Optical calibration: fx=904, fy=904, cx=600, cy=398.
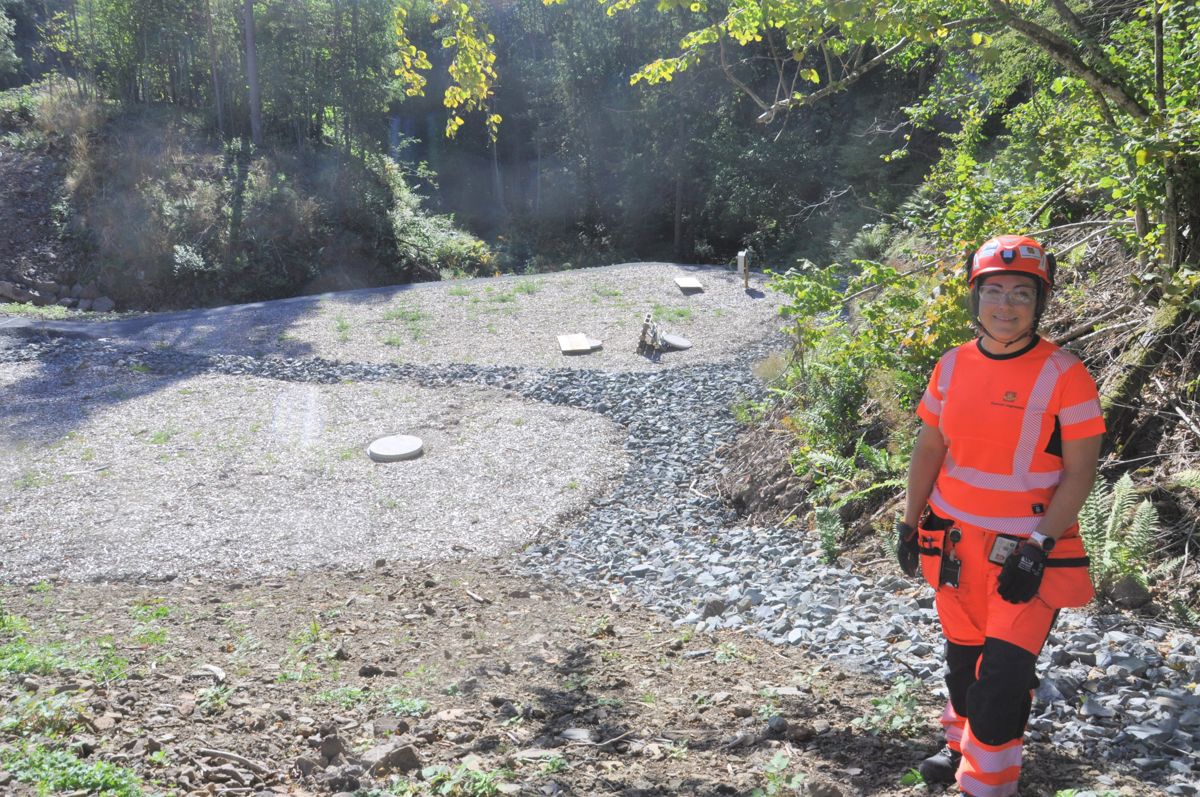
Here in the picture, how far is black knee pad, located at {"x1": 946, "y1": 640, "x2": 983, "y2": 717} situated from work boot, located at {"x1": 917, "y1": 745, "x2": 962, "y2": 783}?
149mm

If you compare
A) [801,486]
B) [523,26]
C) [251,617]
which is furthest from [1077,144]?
[523,26]

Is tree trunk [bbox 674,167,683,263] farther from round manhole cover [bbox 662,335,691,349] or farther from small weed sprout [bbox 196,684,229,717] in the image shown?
small weed sprout [bbox 196,684,229,717]

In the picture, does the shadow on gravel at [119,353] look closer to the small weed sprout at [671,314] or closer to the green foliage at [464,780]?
the small weed sprout at [671,314]

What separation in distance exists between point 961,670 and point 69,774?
3.04m

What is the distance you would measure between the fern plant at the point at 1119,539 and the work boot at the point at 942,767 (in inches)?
65.1

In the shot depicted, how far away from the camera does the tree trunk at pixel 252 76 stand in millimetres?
29203

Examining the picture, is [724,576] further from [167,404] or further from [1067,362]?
[167,404]

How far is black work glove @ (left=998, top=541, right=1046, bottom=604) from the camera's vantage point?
102 inches

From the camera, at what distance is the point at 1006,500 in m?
2.77

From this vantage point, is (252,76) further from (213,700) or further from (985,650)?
(985,650)

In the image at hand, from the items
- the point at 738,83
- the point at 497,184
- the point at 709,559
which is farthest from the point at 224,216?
the point at 738,83

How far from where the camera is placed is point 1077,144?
19.6ft

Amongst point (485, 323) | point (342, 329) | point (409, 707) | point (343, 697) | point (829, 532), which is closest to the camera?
point (409, 707)

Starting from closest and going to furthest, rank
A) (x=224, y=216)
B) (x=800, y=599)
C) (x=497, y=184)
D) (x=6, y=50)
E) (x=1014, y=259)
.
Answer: (x=1014, y=259) → (x=800, y=599) → (x=224, y=216) → (x=6, y=50) → (x=497, y=184)
